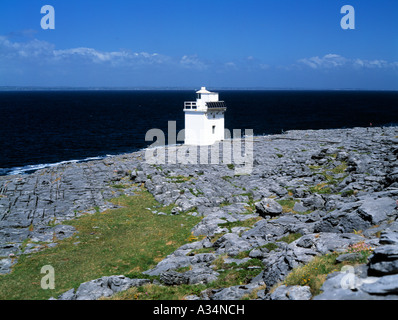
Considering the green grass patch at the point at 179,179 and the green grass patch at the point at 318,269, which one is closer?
the green grass patch at the point at 318,269

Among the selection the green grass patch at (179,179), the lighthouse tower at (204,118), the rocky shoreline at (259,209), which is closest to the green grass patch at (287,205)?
the rocky shoreline at (259,209)

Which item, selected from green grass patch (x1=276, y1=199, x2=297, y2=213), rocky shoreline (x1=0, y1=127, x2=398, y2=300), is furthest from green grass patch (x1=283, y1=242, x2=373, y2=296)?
green grass patch (x1=276, y1=199, x2=297, y2=213)

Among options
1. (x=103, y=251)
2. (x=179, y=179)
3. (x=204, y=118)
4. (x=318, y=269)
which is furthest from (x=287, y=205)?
(x=204, y=118)

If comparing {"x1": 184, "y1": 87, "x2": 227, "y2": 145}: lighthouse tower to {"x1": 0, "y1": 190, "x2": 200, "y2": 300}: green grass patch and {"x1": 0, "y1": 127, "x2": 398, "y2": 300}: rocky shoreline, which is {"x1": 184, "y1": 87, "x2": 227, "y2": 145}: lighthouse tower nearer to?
{"x1": 0, "y1": 127, "x2": 398, "y2": 300}: rocky shoreline

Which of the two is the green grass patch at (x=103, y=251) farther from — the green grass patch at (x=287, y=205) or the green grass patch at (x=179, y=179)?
the green grass patch at (x=287, y=205)

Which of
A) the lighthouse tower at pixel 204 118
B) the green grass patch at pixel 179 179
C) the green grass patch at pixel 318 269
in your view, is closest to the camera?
the green grass patch at pixel 318 269

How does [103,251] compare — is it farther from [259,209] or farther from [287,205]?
[287,205]
